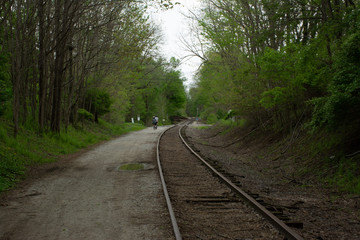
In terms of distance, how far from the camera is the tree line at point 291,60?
7.62 meters

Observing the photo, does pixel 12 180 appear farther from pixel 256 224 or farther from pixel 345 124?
pixel 345 124

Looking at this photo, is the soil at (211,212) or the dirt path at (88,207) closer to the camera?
the soil at (211,212)

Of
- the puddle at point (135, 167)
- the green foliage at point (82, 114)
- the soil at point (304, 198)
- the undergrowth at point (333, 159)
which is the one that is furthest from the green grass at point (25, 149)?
the undergrowth at point (333, 159)

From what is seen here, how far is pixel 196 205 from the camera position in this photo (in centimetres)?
580

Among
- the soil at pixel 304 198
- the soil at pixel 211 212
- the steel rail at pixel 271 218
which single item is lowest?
the soil at pixel 304 198

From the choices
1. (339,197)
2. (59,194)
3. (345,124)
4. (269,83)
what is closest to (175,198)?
(59,194)

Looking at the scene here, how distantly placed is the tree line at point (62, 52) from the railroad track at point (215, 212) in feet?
24.0

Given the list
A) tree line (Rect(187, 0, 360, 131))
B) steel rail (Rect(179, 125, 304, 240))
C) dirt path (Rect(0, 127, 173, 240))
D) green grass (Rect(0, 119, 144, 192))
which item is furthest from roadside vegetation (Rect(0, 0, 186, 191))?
steel rail (Rect(179, 125, 304, 240))

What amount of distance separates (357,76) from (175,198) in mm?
5128

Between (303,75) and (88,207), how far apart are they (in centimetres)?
821

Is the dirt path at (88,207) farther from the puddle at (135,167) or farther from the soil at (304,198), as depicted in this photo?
the soil at (304,198)

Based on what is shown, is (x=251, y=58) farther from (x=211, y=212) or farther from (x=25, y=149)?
(x=25, y=149)

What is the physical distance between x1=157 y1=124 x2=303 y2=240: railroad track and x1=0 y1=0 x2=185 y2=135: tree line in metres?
7.33

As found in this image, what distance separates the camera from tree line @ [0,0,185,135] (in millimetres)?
12164
